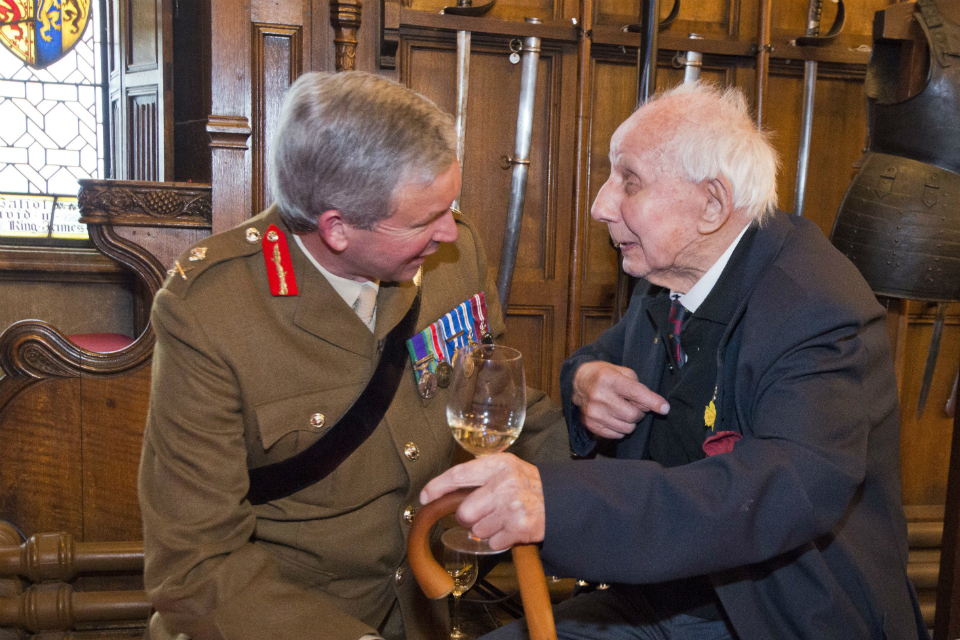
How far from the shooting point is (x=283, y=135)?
1.46 metres

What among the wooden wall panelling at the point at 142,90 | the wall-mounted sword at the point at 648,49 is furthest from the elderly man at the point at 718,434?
the wooden wall panelling at the point at 142,90

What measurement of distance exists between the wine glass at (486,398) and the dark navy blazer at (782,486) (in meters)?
0.10

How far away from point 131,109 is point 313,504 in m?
3.14

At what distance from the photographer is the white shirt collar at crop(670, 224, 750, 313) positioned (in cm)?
155

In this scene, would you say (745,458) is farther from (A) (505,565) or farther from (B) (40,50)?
(B) (40,50)

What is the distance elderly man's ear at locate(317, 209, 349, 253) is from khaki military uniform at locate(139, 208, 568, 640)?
2.9 inches

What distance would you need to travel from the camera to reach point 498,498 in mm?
993

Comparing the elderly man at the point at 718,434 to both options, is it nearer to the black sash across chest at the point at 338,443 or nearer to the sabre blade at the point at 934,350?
the black sash across chest at the point at 338,443

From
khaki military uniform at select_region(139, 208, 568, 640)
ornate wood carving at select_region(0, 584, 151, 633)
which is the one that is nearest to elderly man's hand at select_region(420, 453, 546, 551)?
khaki military uniform at select_region(139, 208, 568, 640)

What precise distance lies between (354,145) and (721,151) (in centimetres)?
66

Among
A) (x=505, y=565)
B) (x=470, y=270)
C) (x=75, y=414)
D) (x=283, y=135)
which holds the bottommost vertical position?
(x=505, y=565)

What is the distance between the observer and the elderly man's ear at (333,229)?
1.50 metres

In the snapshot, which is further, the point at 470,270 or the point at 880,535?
the point at 470,270

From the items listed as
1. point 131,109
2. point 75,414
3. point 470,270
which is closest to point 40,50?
point 131,109
